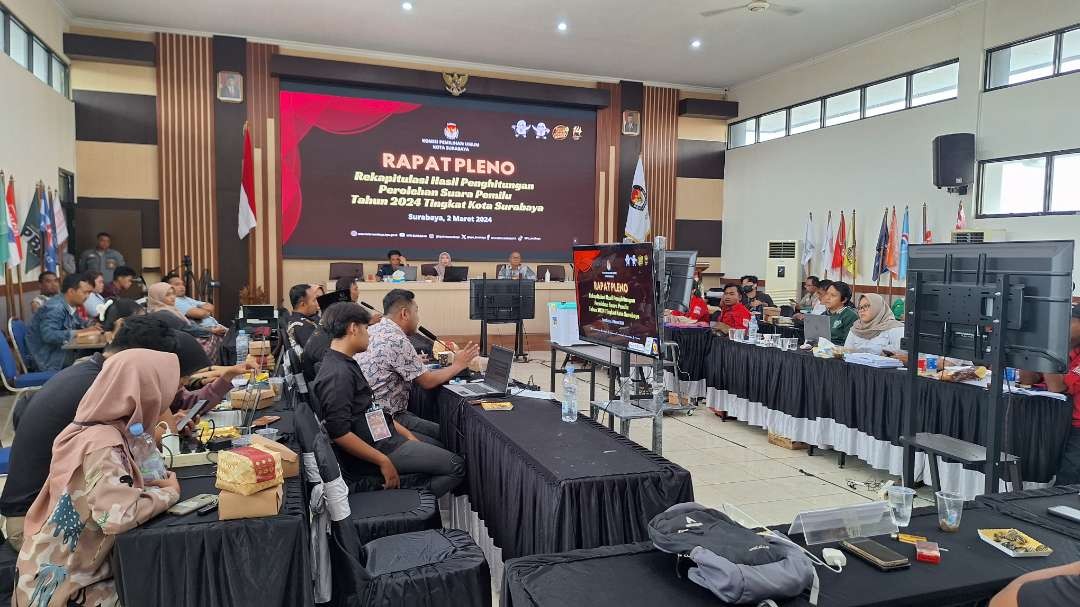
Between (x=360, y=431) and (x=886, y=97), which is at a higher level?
(x=886, y=97)

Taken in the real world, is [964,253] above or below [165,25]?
below

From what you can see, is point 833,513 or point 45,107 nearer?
point 833,513

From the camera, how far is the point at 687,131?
12711 millimetres

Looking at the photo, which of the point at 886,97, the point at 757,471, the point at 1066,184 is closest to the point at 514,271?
the point at 886,97

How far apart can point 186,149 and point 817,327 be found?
9229 millimetres

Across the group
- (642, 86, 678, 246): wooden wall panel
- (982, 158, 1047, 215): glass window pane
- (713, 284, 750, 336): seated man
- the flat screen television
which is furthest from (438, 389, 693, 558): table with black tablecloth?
(642, 86, 678, 246): wooden wall panel

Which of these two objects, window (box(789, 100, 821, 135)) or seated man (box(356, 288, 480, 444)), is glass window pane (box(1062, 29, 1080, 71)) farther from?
seated man (box(356, 288, 480, 444))

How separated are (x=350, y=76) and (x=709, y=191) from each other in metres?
7.08

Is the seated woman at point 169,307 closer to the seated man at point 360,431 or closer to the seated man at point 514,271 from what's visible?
the seated man at point 360,431

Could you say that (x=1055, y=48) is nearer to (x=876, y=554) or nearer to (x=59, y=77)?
(x=876, y=554)

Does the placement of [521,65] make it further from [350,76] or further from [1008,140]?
[1008,140]

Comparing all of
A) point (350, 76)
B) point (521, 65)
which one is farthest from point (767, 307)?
point (350, 76)

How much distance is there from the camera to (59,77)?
9.00 metres

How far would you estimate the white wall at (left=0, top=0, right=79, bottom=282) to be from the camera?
692cm
